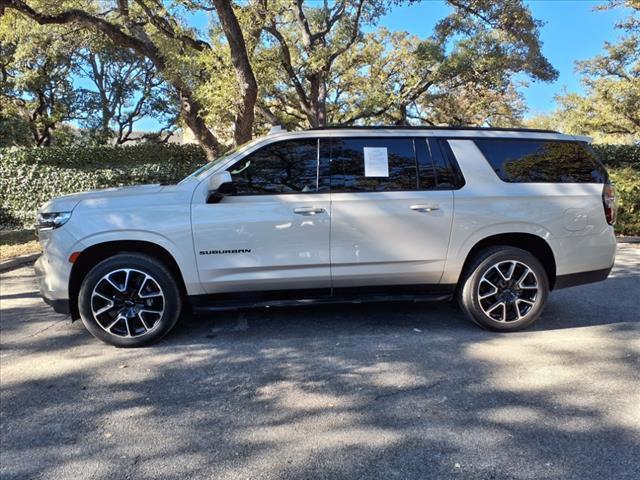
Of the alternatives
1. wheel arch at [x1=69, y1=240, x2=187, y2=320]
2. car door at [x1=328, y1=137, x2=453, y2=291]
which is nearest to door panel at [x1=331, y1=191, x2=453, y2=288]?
car door at [x1=328, y1=137, x2=453, y2=291]

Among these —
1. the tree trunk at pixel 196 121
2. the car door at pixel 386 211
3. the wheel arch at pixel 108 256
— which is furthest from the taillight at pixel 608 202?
the tree trunk at pixel 196 121

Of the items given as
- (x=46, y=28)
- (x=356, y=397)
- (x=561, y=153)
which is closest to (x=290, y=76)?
(x=46, y=28)

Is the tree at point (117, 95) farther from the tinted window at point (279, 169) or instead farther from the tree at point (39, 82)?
the tinted window at point (279, 169)

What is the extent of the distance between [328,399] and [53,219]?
274cm

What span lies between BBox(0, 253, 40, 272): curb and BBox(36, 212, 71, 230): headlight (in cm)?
457

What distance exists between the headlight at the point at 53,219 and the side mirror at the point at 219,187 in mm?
1201

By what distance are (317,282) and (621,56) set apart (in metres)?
22.4

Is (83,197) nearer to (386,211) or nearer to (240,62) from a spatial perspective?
(386,211)

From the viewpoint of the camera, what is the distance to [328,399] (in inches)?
134

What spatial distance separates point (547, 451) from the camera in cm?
275

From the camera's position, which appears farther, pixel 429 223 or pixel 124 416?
pixel 429 223

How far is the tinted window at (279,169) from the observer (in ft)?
14.3

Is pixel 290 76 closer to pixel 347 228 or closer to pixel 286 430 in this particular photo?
pixel 347 228

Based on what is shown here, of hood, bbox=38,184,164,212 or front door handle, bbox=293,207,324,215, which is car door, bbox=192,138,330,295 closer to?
front door handle, bbox=293,207,324,215
